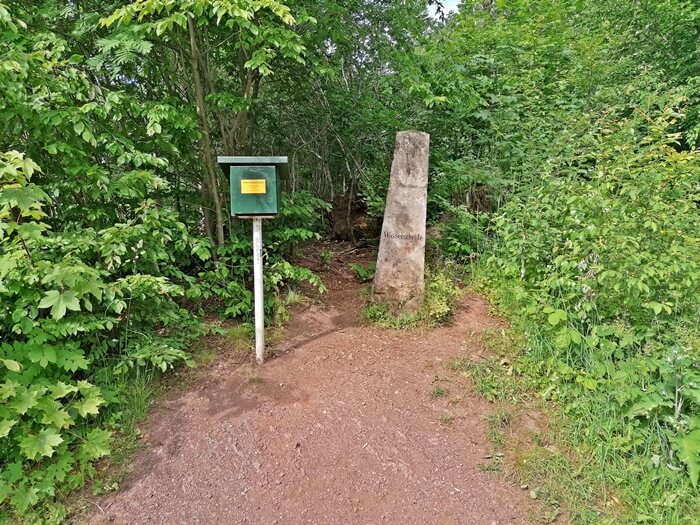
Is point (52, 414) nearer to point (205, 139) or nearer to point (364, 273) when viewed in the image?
point (205, 139)

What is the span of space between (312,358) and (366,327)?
706 mm

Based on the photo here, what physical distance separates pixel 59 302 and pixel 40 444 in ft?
2.32

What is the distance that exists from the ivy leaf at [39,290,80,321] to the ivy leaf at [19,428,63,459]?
59cm

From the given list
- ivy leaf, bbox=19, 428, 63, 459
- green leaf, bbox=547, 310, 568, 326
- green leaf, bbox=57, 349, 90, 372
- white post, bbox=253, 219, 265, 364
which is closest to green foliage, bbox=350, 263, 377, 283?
white post, bbox=253, 219, 265, 364

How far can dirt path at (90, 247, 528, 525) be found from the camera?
6.88ft

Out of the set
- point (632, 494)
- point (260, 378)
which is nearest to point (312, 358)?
point (260, 378)

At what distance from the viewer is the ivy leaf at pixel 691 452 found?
1927 mm

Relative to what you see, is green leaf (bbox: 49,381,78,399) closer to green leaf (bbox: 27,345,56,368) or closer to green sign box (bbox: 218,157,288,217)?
green leaf (bbox: 27,345,56,368)

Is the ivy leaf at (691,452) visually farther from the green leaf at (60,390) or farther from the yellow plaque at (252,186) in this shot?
the green leaf at (60,390)

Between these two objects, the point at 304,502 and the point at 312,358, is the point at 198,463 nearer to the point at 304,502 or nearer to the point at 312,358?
the point at 304,502

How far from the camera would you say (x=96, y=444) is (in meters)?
2.25

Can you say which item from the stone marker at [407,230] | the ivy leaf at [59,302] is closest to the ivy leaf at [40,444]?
the ivy leaf at [59,302]

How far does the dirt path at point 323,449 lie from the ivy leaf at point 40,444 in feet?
1.28

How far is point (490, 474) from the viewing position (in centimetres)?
230
